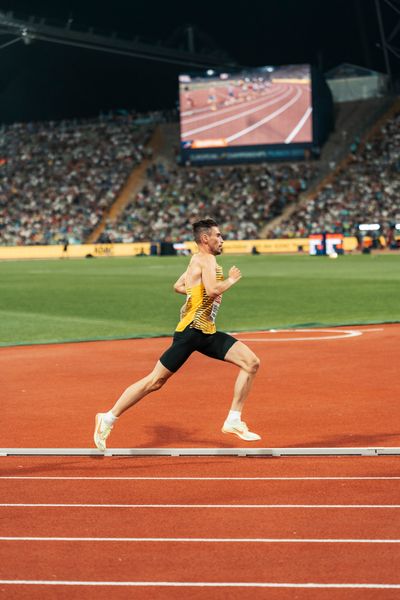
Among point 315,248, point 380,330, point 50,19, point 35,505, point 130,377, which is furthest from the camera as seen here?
point 50,19

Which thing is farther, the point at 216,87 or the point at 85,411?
the point at 216,87

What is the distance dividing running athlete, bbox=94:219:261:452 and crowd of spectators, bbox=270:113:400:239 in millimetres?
61890

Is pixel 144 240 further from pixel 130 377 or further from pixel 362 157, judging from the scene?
pixel 130 377

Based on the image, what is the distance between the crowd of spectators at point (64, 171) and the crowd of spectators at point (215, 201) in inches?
133

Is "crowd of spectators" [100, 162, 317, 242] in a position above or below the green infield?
above

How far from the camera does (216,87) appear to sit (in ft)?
250

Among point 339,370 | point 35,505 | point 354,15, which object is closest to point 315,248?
point 354,15

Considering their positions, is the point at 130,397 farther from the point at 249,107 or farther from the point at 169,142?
the point at 169,142

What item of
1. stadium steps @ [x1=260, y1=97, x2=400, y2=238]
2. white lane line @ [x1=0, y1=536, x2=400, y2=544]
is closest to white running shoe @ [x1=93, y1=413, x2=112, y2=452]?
white lane line @ [x1=0, y1=536, x2=400, y2=544]

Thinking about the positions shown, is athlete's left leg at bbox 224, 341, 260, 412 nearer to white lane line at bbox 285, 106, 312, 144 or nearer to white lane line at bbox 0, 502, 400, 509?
white lane line at bbox 0, 502, 400, 509

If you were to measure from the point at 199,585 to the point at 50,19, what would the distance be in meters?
71.5

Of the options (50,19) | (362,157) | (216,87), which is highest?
(50,19)

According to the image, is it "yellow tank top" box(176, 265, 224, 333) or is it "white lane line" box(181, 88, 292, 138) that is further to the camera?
"white lane line" box(181, 88, 292, 138)

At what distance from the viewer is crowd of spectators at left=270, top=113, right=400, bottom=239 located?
71812mm
